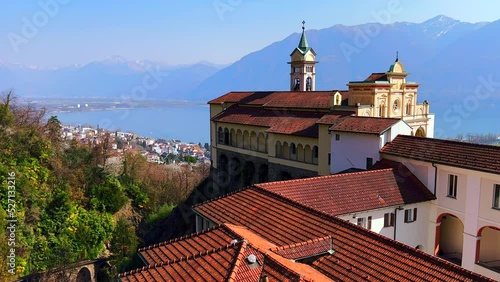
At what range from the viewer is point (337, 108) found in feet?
81.5

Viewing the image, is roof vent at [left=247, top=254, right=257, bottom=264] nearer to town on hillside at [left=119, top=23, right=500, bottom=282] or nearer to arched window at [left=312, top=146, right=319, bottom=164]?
town on hillside at [left=119, top=23, right=500, bottom=282]

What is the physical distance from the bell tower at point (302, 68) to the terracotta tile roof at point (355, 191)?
63.9 feet

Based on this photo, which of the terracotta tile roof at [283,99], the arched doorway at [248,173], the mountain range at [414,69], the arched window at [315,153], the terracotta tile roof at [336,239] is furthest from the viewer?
the mountain range at [414,69]

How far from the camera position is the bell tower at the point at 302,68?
118 feet

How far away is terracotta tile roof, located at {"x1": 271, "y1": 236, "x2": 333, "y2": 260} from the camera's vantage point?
30.1ft

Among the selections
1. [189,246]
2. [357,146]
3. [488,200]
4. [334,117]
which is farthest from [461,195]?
[189,246]

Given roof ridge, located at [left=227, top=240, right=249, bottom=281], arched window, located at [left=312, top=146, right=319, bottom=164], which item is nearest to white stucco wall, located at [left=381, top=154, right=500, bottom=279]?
arched window, located at [left=312, top=146, right=319, bottom=164]

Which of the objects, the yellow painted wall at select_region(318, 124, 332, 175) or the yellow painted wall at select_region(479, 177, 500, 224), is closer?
the yellow painted wall at select_region(479, 177, 500, 224)

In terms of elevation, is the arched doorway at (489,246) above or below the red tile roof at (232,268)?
below

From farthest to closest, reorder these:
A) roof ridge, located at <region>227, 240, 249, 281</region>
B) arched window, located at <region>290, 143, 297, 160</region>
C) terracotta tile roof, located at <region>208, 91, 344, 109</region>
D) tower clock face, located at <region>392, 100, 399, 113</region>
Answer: terracotta tile roof, located at <region>208, 91, 344, 109</region> < tower clock face, located at <region>392, 100, 399, 113</region> < arched window, located at <region>290, 143, 297, 160</region> < roof ridge, located at <region>227, 240, 249, 281</region>

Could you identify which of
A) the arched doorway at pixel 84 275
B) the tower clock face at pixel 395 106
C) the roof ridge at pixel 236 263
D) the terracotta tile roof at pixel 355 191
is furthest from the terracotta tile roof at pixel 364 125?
the arched doorway at pixel 84 275

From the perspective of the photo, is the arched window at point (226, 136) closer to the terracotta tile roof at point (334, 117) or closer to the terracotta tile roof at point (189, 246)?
the terracotta tile roof at point (334, 117)

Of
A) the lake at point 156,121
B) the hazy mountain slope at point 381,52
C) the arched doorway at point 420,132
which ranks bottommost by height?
the lake at point 156,121

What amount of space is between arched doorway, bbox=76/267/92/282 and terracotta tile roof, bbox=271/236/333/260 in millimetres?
19000
